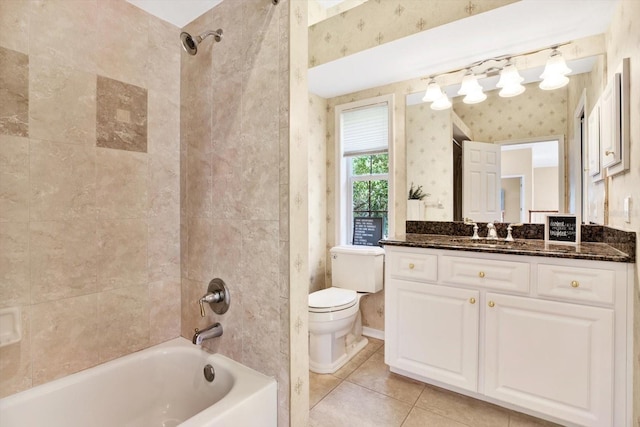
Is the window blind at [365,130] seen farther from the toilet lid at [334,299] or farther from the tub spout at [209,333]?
the tub spout at [209,333]

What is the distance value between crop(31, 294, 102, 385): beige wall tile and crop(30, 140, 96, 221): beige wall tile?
387mm

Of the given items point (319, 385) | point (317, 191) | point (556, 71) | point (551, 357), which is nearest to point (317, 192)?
point (317, 191)

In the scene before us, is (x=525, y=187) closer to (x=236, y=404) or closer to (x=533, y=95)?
(x=533, y=95)

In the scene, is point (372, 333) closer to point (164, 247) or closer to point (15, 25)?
point (164, 247)

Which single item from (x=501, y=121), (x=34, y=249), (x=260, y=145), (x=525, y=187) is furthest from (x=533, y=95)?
(x=34, y=249)

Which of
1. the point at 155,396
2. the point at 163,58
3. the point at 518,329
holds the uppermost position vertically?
the point at 163,58

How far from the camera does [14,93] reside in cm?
121

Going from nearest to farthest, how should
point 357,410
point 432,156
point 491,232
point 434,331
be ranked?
point 357,410 < point 434,331 < point 491,232 < point 432,156

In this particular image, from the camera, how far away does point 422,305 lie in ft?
6.45

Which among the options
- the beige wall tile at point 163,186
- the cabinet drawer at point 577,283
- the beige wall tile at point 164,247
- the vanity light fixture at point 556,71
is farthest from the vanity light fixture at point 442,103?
the beige wall tile at point 164,247

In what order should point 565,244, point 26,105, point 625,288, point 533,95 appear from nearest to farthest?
point 26,105 < point 625,288 < point 565,244 < point 533,95

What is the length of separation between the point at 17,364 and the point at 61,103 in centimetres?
107

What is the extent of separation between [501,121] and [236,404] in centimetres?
237

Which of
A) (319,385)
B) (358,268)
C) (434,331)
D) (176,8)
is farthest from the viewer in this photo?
(358,268)
